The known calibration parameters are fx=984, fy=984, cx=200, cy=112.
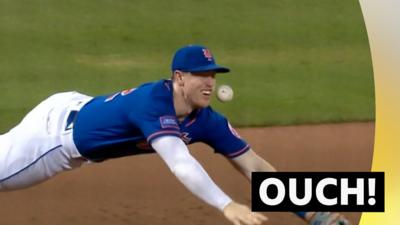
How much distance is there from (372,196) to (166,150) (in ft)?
5.98

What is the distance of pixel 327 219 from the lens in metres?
5.60

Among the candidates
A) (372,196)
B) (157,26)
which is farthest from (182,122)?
(157,26)

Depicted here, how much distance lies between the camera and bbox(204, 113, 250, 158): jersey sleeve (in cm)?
568

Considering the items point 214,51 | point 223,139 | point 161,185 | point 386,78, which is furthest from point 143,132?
point 214,51

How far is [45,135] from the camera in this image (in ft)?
19.0

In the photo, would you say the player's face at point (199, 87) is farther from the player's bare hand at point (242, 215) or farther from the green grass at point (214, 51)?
the green grass at point (214, 51)

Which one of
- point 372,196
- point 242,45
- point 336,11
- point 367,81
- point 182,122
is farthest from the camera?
point 336,11

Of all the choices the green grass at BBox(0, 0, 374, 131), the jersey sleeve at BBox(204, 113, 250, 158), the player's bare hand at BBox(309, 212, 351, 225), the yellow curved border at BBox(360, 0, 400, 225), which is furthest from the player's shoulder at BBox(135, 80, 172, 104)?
the green grass at BBox(0, 0, 374, 131)

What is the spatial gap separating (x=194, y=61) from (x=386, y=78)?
69.2 inches

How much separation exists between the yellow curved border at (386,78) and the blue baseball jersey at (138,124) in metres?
1.23

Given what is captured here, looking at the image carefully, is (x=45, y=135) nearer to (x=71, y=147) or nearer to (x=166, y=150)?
(x=71, y=147)

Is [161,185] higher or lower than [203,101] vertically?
lower

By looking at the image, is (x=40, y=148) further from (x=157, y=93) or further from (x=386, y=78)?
(x=386, y=78)

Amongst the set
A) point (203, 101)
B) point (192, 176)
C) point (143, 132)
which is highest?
point (203, 101)
